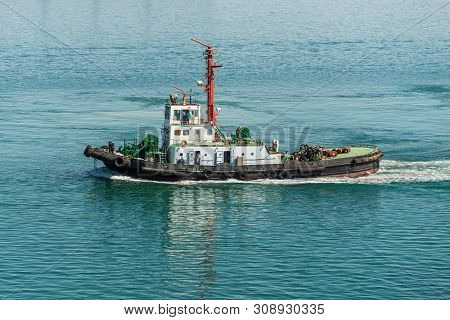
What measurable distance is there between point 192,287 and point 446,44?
407 feet

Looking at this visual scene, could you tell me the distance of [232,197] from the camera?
75750 millimetres

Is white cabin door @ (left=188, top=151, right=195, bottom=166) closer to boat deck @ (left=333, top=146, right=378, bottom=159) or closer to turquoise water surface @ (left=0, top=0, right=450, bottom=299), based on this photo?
turquoise water surface @ (left=0, top=0, right=450, bottom=299)

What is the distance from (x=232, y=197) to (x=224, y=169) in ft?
14.0

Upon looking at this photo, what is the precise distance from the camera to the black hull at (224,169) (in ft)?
259

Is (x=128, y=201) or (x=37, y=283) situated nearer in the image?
(x=37, y=283)

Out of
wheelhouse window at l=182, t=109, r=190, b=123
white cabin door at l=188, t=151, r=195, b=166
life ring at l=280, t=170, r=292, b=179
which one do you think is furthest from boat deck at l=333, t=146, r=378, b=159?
wheelhouse window at l=182, t=109, r=190, b=123

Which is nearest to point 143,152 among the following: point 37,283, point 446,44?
point 37,283

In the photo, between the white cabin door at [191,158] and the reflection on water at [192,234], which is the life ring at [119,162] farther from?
the white cabin door at [191,158]

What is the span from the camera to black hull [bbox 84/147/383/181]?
79.0 metres

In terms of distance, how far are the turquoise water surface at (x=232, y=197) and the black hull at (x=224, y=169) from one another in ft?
2.88

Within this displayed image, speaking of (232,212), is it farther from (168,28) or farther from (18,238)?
(168,28)

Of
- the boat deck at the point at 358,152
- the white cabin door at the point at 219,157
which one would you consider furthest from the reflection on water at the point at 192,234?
the boat deck at the point at 358,152

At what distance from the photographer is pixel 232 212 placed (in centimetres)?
7156

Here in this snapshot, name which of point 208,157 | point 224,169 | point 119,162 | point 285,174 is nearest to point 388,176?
point 285,174
